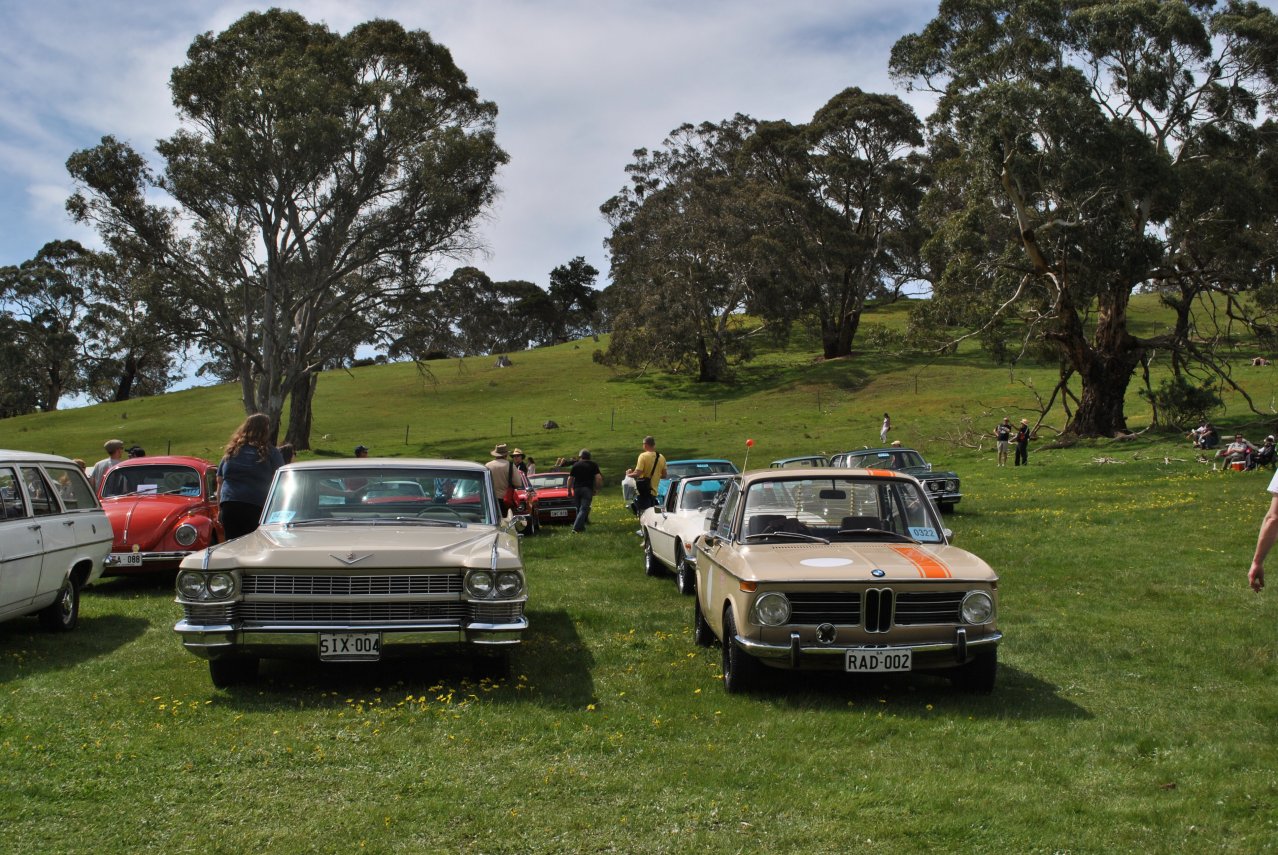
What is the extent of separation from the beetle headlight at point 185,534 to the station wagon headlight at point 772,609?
8.06 metres

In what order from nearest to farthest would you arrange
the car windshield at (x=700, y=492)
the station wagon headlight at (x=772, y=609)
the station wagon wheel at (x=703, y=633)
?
the station wagon headlight at (x=772, y=609)
the station wagon wheel at (x=703, y=633)
the car windshield at (x=700, y=492)

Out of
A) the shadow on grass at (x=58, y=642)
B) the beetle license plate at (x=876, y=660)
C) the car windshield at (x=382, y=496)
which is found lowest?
the shadow on grass at (x=58, y=642)

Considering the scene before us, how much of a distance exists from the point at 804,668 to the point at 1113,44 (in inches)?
1332

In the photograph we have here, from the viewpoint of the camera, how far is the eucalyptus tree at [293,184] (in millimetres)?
37969

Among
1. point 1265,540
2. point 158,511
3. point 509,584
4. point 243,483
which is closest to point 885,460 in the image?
point 158,511

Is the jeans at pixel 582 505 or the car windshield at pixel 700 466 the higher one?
the car windshield at pixel 700 466

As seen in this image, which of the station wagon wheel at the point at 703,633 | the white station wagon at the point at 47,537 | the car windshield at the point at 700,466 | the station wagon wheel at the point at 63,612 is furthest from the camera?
the car windshield at the point at 700,466

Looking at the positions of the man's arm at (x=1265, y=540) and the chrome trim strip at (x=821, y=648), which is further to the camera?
the chrome trim strip at (x=821, y=648)

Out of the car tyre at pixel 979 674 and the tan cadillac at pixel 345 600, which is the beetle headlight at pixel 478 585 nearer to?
the tan cadillac at pixel 345 600

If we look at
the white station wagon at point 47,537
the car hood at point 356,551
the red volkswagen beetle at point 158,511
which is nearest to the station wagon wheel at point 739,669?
the car hood at point 356,551

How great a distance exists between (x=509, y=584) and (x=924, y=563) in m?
2.76

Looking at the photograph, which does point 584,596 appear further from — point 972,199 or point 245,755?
point 972,199

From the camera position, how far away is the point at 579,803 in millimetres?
5211

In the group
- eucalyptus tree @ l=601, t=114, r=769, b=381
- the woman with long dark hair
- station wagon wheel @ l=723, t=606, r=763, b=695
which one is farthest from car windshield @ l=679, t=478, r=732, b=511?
eucalyptus tree @ l=601, t=114, r=769, b=381
